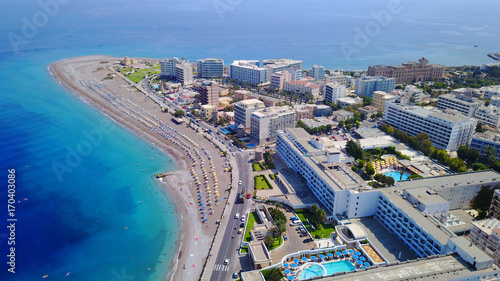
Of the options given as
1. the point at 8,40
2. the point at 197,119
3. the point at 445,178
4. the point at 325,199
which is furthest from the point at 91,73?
the point at 445,178

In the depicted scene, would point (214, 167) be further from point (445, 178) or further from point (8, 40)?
point (8, 40)

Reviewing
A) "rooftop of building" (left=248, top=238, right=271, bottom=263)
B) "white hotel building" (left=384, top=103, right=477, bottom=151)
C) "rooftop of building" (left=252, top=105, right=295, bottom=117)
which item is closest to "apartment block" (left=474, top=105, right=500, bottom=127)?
"white hotel building" (left=384, top=103, right=477, bottom=151)

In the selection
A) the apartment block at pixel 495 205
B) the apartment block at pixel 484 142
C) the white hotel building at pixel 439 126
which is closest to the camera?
the apartment block at pixel 495 205

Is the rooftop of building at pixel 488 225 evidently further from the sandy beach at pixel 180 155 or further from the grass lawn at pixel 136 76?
the grass lawn at pixel 136 76

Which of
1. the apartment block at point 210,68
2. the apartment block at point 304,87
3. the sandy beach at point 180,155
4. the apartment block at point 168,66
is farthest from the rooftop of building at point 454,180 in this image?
the apartment block at point 168,66

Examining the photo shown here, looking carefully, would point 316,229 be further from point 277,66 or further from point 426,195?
point 277,66
